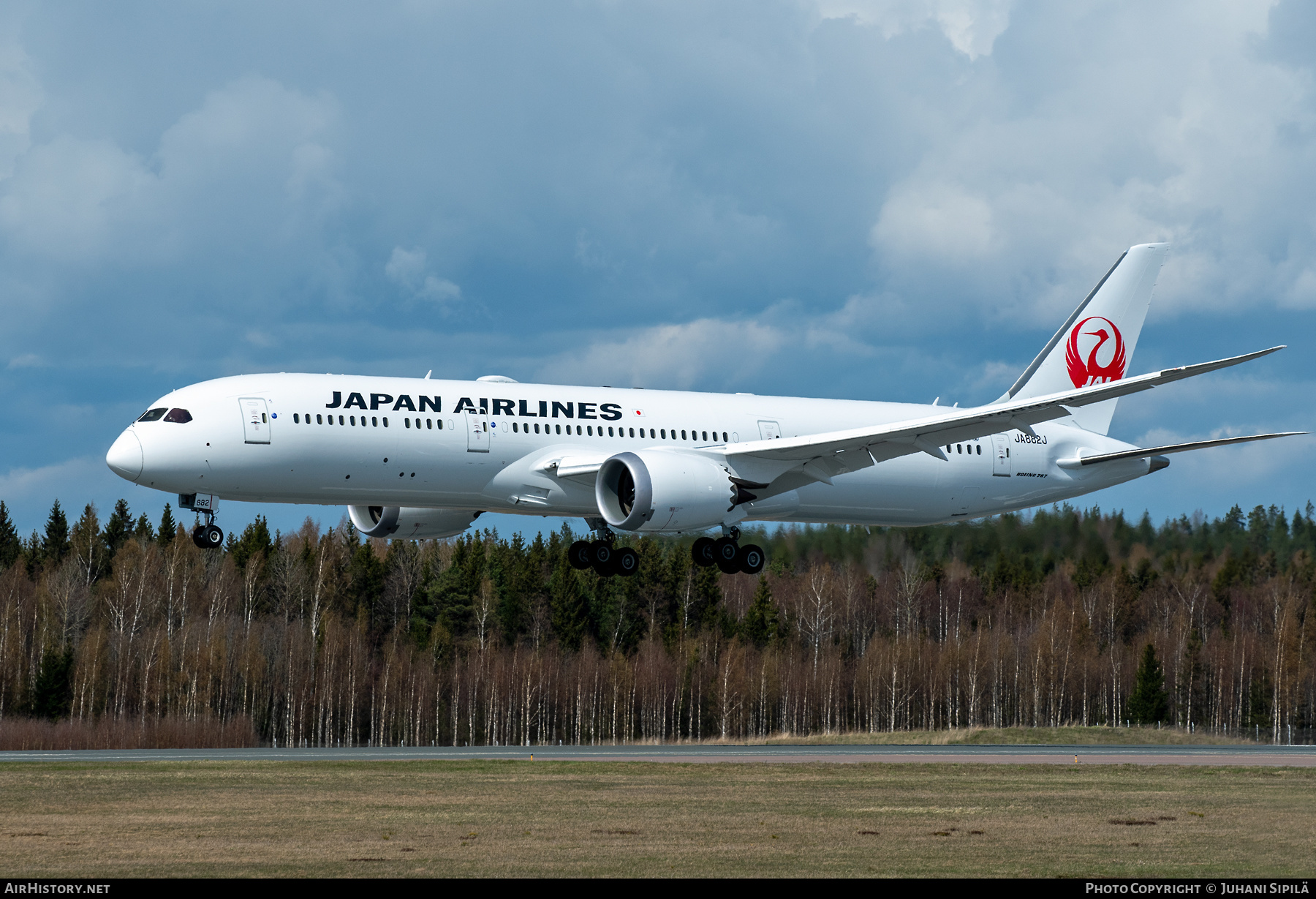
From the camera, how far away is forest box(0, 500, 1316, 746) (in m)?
94.6

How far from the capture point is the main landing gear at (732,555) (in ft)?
147

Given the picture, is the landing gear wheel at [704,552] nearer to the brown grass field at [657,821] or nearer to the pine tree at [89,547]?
the brown grass field at [657,821]

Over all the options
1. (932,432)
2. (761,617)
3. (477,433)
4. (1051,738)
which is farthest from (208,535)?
(761,617)

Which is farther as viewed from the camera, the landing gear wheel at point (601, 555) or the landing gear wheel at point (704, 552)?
the landing gear wheel at point (704, 552)

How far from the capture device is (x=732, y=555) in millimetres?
45000

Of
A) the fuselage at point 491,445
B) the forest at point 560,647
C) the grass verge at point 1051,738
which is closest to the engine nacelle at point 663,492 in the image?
the fuselage at point 491,445

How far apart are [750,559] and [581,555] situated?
5.12 metres

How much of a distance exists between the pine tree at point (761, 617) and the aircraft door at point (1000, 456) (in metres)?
58.9

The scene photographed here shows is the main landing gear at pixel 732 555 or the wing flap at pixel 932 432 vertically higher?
the wing flap at pixel 932 432

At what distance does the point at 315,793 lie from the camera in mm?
35781

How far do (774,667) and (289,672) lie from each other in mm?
34063

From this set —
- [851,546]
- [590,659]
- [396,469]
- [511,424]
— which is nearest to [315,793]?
[396,469]

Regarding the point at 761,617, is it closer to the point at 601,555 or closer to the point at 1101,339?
the point at 1101,339
